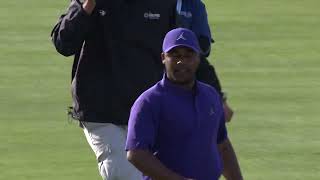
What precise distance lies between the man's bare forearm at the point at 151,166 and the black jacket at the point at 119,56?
1.44 metres

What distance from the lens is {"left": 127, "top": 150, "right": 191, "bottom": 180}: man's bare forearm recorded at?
580 cm

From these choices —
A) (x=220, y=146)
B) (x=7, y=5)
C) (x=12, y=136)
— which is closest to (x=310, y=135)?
(x=12, y=136)

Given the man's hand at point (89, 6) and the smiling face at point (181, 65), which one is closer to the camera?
the smiling face at point (181, 65)

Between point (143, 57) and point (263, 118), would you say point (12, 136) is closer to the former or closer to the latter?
point (263, 118)

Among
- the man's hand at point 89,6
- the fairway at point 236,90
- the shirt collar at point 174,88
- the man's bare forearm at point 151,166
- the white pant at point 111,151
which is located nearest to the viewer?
the man's bare forearm at point 151,166

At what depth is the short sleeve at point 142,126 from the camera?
5848 mm

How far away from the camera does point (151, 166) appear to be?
582 centimetres

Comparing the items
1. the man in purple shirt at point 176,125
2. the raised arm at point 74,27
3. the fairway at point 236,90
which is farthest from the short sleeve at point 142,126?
the fairway at point 236,90

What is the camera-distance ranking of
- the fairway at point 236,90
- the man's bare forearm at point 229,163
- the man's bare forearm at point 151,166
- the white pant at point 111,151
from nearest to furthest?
the man's bare forearm at point 151,166, the man's bare forearm at point 229,163, the white pant at point 111,151, the fairway at point 236,90

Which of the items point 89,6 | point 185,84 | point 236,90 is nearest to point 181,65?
point 185,84

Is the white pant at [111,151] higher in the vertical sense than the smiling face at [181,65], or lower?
lower

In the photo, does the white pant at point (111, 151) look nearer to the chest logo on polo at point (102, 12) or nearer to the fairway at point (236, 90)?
the chest logo on polo at point (102, 12)

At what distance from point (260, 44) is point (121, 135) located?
9.49m

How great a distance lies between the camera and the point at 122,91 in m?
7.29
